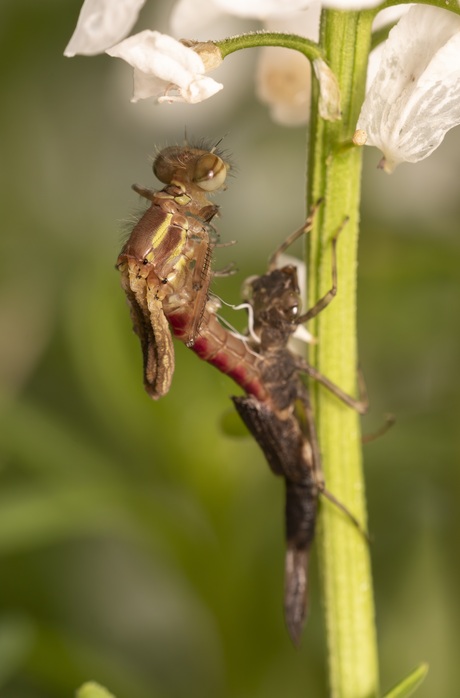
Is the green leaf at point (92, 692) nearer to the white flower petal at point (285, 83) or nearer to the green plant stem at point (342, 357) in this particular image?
the green plant stem at point (342, 357)

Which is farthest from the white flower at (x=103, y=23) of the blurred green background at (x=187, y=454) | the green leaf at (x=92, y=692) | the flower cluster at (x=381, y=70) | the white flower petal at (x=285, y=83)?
the green leaf at (x=92, y=692)

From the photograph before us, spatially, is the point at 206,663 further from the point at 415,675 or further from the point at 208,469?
the point at 415,675

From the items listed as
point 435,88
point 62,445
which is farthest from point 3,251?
point 435,88

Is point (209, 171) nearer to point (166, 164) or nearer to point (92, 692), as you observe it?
point (166, 164)

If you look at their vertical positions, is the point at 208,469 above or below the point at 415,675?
above

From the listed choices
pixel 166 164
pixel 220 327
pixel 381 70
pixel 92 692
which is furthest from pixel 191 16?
pixel 92 692

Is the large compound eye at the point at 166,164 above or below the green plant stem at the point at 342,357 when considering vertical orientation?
above

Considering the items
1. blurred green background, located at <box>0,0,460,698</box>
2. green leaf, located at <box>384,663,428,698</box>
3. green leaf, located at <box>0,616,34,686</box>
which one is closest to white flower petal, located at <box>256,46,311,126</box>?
blurred green background, located at <box>0,0,460,698</box>
